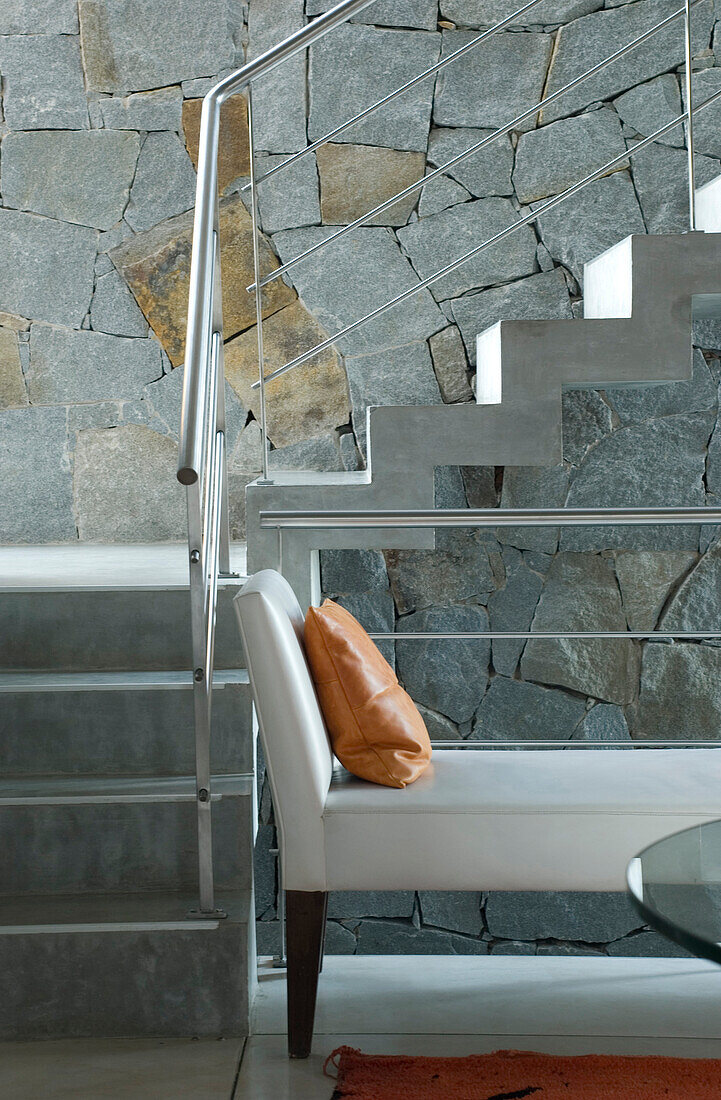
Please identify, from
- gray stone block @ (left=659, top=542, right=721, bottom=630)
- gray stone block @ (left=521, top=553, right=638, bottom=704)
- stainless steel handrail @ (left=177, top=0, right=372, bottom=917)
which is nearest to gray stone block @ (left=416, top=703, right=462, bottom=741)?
gray stone block @ (left=521, top=553, right=638, bottom=704)

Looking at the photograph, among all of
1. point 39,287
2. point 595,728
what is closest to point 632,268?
point 595,728

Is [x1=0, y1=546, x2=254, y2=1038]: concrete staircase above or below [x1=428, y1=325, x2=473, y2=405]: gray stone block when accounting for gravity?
below

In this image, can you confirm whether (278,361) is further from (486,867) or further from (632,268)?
(486,867)

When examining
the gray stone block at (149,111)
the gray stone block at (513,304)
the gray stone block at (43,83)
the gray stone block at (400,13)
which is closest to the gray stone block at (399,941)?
the gray stone block at (513,304)

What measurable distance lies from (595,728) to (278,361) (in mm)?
1678

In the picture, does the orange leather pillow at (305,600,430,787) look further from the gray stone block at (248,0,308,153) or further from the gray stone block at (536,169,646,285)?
the gray stone block at (248,0,308,153)

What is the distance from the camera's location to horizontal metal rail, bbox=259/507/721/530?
7.70 feet

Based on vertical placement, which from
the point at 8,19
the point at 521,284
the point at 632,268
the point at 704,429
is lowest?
the point at 704,429

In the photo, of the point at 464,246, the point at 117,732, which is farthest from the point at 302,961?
the point at 464,246

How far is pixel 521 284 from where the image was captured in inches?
147

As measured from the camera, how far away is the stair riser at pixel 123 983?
186cm

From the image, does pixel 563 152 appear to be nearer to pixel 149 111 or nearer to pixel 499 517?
pixel 149 111

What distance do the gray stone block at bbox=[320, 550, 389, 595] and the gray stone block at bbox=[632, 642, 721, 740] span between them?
0.94m

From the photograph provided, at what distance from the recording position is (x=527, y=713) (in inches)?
140
